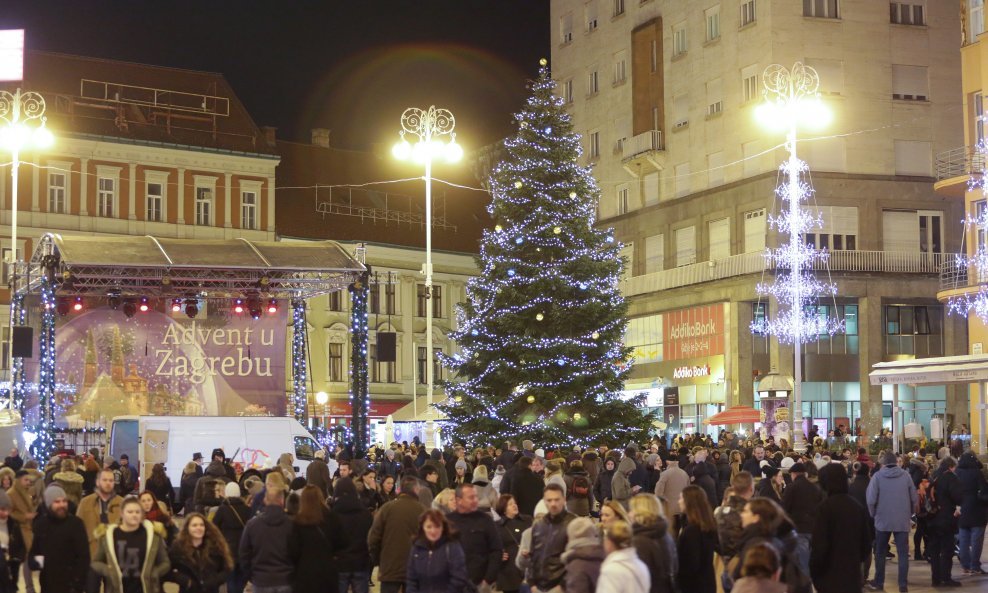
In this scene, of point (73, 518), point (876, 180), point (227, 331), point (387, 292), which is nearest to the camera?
point (73, 518)

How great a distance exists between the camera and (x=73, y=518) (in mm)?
13055

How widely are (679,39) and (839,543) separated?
50453 millimetres

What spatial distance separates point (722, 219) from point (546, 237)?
21.9 meters

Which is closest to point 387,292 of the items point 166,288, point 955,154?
point 955,154

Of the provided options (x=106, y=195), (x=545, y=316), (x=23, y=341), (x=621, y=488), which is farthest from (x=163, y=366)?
(x=106, y=195)

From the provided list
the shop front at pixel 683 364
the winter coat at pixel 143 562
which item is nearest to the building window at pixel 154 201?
the shop front at pixel 683 364

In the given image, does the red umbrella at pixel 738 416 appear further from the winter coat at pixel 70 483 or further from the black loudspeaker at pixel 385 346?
the winter coat at pixel 70 483

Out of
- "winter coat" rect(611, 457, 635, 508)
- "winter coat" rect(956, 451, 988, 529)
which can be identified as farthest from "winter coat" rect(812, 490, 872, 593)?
"winter coat" rect(611, 457, 635, 508)

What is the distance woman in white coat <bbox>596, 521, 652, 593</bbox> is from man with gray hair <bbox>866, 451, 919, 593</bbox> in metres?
9.44

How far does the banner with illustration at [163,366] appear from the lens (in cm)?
4238

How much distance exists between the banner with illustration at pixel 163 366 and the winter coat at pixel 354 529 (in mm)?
28381

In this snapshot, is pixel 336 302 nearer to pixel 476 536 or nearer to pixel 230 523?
pixel 230 523

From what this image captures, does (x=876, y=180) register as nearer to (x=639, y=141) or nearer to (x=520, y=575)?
(x=639, y=141)

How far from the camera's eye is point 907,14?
57.8m
